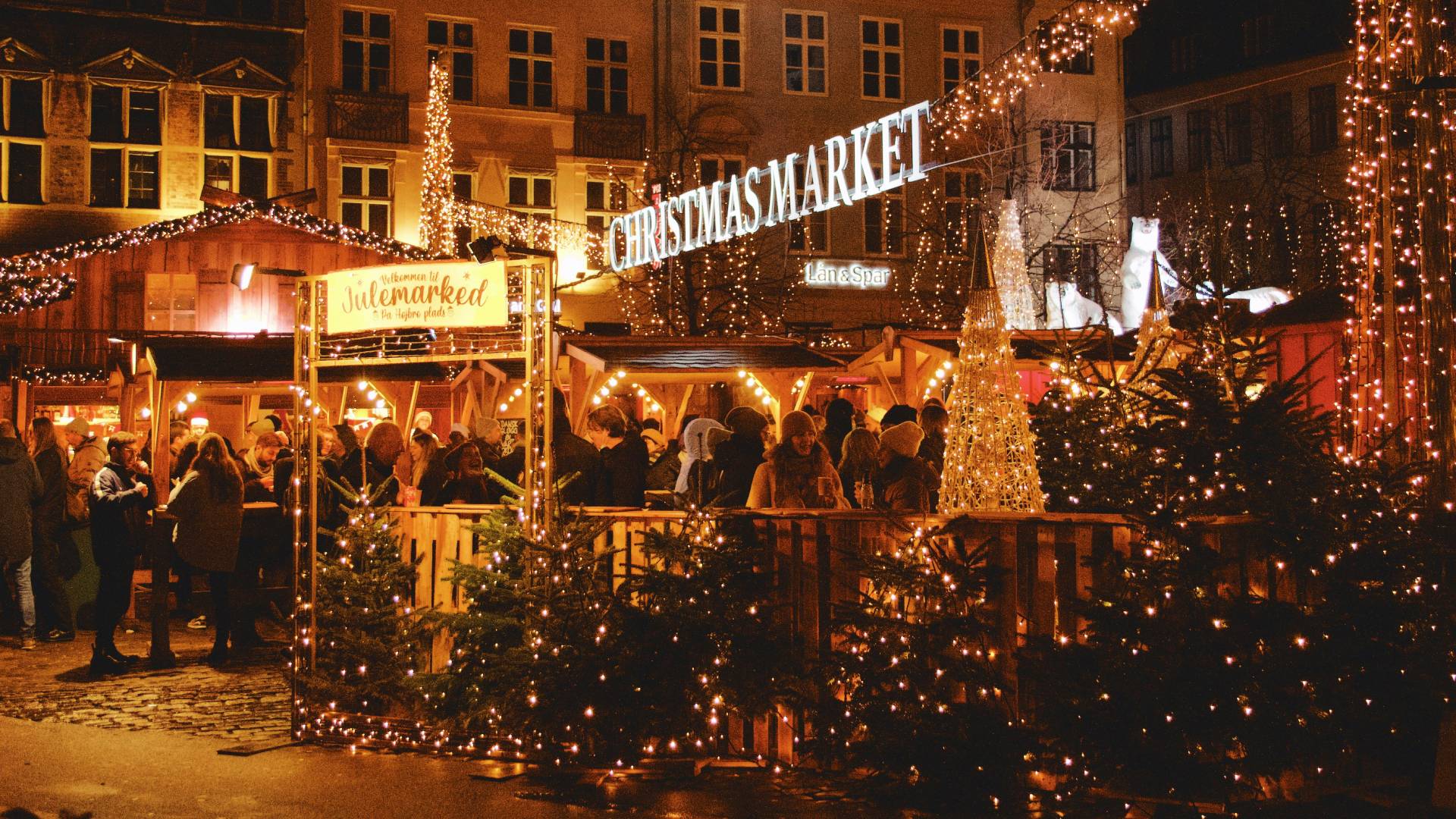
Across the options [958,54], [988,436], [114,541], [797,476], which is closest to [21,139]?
[114,541]

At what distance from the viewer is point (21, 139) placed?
28125 mm

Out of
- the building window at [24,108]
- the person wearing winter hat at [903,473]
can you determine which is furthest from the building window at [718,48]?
the person wearing winter hat at [903,473]

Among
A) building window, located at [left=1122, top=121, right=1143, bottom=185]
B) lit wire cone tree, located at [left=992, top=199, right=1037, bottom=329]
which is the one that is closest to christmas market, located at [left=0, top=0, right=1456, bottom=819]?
lit wire cone tree, located at [left=992, top=199, right=1037, bottom=329]

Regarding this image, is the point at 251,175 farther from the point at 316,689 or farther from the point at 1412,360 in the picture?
the point at 1412,360

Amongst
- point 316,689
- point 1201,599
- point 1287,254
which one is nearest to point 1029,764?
point 1201,599

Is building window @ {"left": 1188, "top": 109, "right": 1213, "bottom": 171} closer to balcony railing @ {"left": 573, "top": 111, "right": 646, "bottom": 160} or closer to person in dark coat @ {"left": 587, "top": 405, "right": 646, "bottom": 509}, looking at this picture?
balcony railing @ {"left": 573, "top": 111, "right": 646, "bottom": 160}

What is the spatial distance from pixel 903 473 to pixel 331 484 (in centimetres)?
366

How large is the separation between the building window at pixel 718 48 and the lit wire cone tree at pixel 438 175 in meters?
9.21

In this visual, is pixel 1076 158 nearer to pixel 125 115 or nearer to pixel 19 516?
pixel 125 115

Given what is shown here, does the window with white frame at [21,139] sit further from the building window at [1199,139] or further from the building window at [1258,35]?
the building window at [1258,35]

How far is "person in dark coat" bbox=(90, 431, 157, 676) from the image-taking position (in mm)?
10625

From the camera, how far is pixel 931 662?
6289mm

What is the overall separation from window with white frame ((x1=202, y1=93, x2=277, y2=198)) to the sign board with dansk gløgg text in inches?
904

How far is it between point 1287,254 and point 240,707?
34.0 meters
